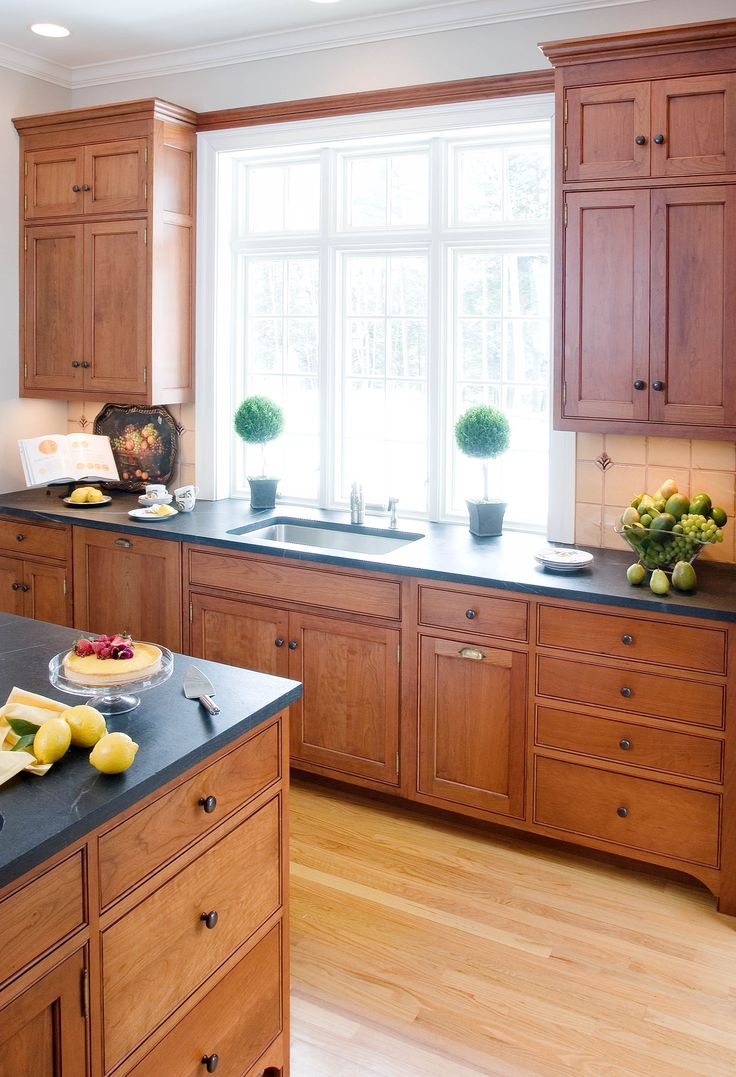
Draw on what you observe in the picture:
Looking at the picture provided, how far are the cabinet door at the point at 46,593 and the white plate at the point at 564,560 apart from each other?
2082mm

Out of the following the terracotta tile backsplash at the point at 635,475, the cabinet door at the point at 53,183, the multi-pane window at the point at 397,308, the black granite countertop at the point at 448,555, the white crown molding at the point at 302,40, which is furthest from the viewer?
the cabinet door at the point at 53,183

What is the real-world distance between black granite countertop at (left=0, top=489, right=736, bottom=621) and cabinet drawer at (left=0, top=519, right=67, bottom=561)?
0.23ft

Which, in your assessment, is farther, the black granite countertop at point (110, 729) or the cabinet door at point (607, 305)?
the cabinet door at point (607, 305)

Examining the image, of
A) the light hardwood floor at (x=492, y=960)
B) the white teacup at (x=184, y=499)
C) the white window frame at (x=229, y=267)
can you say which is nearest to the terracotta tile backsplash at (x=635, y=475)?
the white window frame at (x=229, y=267)

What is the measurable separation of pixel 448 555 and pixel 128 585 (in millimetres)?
1390

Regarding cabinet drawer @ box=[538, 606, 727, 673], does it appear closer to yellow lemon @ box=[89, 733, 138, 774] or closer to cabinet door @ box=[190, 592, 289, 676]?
cabinet door @ box=[190, 592, 289, 676]

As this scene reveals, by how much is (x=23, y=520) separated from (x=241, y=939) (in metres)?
2.67

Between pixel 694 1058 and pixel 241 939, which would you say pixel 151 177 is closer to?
pixel 241 939

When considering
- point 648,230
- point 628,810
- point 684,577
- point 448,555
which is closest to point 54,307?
point 448,555

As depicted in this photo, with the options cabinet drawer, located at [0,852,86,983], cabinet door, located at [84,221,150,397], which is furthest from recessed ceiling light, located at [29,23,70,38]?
cabinet drawer, located at [0,852,86,983]

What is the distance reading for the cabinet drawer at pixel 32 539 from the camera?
3900mm

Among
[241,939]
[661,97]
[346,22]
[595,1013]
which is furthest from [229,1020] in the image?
[346,22]

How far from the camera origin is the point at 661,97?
9.29ft

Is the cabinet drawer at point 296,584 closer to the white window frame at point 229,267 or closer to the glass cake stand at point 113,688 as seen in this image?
the white window frame at point 229,267
